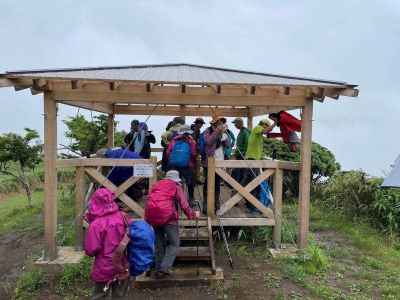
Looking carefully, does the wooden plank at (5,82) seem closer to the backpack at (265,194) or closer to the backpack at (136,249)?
Answer: the backpack at (136,249)

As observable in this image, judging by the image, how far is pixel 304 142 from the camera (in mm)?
6777

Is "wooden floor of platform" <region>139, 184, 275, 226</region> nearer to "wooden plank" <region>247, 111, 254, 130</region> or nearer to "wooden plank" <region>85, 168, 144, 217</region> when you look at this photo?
"wooden plank" <region>85, 168, 144, 217</region>

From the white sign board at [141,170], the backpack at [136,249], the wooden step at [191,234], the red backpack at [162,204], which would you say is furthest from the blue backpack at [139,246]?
the white sign board at [141,170]

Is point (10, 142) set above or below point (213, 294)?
above

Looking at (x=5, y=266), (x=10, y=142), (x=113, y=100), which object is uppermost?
(x=113, y=100)

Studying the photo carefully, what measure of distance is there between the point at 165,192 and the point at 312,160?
837cm

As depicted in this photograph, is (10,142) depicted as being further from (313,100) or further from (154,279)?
(313,100)

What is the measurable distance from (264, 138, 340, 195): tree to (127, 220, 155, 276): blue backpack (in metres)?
8.52

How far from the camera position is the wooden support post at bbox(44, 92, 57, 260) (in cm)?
634

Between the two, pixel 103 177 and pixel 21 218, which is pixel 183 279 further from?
pixel 21 218

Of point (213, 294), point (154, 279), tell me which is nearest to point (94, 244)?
point (154, 279)

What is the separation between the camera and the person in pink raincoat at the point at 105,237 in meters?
4.43

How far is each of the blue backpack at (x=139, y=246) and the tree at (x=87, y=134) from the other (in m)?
8.58

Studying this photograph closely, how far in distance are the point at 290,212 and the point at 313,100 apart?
192 inches
